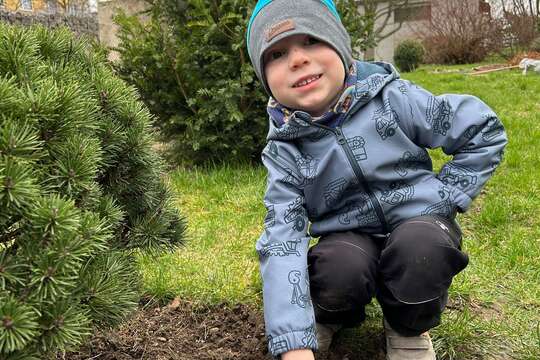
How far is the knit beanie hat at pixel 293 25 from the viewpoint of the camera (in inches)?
A: 71.2

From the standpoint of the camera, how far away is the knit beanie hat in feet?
5.93

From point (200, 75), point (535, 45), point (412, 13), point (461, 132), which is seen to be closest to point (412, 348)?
point (461, 132)

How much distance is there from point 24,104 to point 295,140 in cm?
95

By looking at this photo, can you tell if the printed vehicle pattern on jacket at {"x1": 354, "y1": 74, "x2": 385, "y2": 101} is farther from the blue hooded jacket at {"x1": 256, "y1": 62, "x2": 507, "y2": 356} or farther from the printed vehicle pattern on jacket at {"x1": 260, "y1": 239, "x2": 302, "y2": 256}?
the printed vehicle pattern on jacket at {"x1": 260, "y1": 239, "x2": 302, "y2": 256}

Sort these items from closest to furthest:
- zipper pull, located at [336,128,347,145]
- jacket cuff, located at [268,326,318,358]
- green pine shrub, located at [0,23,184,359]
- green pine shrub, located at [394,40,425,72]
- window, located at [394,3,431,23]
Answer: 1. green pine shrub, located at [0,23,184,359]
2. jacket cuff, located at [268,326,318,358]
3. zipper pull, located at [336,128,347,145]
4. green pine shrub, located at [394,40,425,72]
5. window, located at [394,3,431,23]

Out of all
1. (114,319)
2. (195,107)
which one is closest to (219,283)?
(114,319)

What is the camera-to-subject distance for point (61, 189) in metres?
1.28

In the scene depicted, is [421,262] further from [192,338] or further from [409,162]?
[192,338]

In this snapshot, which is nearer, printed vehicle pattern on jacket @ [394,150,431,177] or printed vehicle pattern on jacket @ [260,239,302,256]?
printed vehicle pattern on jacket @ [260,239,302,256]

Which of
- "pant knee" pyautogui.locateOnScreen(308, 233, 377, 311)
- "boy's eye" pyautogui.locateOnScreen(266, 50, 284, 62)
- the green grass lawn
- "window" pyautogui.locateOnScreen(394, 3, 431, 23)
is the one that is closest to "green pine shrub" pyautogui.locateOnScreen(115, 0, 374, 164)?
the green grass lawn

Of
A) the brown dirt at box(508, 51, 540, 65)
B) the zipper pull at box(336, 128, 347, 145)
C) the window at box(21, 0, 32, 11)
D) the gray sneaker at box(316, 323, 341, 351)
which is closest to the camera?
the zipper pull at box(336, 128, 347, 145)

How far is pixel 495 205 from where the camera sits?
3516mm

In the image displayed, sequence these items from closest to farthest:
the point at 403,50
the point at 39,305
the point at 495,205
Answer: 1. the point at 39,305
2. the point at 495,205
3. the point at 403,50

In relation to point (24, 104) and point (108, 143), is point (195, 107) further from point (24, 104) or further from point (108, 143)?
point (24, 104)
